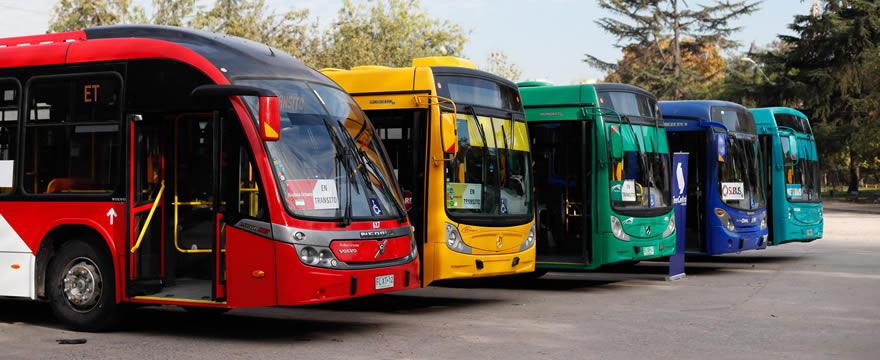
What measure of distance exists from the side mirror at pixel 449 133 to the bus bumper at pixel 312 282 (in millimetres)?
2699

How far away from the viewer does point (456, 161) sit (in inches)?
535

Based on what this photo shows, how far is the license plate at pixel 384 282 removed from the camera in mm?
10734

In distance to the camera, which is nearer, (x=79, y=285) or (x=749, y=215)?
(x=79, y=285)

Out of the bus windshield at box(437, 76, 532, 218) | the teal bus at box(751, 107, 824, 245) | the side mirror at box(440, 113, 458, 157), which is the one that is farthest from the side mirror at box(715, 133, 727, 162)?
the side mirror at box(440, 113, 458, 157)

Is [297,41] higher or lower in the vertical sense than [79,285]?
higher

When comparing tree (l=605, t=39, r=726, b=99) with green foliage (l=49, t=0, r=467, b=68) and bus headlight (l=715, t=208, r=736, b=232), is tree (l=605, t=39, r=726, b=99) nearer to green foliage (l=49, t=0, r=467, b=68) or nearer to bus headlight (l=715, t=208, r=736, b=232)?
green foliage (l=49, t=0, r=467, b=68)

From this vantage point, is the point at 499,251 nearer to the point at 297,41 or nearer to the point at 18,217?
the point at 18,217

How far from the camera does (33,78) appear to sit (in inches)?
459

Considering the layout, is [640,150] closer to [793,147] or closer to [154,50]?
[793,147]

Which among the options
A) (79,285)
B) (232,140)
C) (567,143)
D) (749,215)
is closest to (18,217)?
(79,285)

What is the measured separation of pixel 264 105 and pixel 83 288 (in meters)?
2.88

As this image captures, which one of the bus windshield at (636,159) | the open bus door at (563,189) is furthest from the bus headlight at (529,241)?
the bus windshield at (636,159)

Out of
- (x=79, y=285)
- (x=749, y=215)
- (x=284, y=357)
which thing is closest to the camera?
(x=284, y=357)

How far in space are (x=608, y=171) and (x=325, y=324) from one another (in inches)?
218
